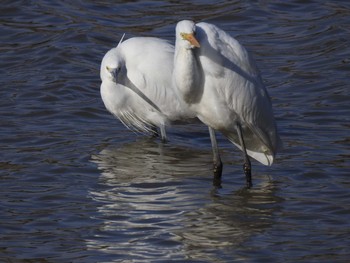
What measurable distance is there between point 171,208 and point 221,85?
109 cm

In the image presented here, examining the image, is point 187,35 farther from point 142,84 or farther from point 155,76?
point 142,84

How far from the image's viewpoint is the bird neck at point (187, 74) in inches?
338

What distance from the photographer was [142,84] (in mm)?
10984

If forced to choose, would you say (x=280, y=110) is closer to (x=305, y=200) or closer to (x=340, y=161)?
(x=340, y=161)

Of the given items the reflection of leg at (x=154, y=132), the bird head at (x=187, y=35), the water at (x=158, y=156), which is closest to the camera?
the water at (x=158, y=156)

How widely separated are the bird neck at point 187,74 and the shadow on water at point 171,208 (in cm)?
91

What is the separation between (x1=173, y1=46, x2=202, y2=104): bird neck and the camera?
338 inches

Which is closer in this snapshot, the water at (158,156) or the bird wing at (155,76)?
the water at (158,156)

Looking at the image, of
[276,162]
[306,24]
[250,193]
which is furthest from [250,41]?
[250,193]

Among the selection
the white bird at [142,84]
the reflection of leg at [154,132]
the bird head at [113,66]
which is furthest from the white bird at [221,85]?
the reflection of leg at [154,132]

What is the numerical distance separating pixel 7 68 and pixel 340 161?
5.18m

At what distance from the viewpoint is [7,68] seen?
44.1ft

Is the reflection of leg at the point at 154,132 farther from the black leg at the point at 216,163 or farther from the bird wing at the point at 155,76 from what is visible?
the black leg at the point at 216,163

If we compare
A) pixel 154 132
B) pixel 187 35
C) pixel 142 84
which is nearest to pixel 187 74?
pixel 187 35
